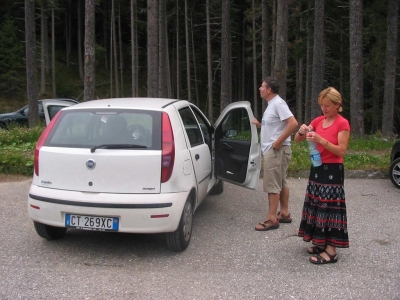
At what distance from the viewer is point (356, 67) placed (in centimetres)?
1614

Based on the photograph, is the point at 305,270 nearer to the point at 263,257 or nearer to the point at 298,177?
the point at 263,257

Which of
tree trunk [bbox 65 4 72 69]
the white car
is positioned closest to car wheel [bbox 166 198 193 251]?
the white car

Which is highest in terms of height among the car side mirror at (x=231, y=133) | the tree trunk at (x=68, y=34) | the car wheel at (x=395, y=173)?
the tree trunk at (x=68, y=34)

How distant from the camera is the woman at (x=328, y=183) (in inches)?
179

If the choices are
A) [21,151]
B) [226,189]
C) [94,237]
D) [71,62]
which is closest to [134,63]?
[71,62]

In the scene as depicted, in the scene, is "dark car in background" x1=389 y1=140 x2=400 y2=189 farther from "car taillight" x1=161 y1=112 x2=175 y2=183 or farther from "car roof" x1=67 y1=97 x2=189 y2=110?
"car taillight" x1=161 y1=112 x2=175 y2=183

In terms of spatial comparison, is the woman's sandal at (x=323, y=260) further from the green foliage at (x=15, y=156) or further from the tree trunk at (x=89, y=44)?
the tree trunk at (x=89, y=44)

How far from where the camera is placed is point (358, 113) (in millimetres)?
16078

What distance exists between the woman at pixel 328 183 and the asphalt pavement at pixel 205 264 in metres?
0.29

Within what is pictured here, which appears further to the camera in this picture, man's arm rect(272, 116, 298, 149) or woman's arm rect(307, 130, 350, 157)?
man's arm rect(272, 116, 298, 149)

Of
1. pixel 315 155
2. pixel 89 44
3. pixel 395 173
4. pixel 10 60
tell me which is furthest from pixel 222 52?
pixel 10 60

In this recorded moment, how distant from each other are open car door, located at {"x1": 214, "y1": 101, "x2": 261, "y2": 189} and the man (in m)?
0.31

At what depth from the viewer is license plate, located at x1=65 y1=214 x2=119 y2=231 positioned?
15.1 ft

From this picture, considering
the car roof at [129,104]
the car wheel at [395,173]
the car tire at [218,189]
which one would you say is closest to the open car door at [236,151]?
the car tire at [218,189]
